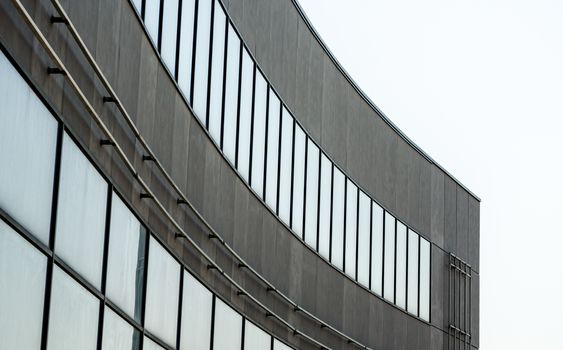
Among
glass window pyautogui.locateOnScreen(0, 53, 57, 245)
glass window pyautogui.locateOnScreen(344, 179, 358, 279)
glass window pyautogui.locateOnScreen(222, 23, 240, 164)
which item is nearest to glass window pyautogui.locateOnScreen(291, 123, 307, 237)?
glass window pyautogui.locateOnScreen(344, 179, 358, 279)

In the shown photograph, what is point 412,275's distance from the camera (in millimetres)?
43094

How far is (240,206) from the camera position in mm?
26000

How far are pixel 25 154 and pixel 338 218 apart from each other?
2404 centimetres

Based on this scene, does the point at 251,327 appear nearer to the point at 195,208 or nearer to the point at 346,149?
the point at 195,208

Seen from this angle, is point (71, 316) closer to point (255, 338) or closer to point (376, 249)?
point (255, 338)

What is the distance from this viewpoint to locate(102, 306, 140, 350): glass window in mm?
15977

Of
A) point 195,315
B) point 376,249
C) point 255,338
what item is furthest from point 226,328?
point 376,249

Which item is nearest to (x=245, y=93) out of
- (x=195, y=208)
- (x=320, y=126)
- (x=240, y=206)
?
(x=240, y=206)

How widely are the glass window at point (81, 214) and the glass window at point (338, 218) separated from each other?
780 inches

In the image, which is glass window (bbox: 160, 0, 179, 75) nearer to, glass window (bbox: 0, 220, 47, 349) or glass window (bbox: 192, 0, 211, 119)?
glass window (bbox: 192, 0, 211, 119)

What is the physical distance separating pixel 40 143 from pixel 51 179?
25.4 inches

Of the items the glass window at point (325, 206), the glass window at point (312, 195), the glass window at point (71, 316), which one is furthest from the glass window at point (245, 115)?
the glass window at point (71, 316)

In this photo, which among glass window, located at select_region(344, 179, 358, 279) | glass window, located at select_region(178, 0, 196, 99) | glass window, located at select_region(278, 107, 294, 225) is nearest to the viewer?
glass window, located at select_region(178, 0, 196, 99)

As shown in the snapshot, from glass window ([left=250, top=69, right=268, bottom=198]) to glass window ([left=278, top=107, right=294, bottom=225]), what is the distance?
1817mm
